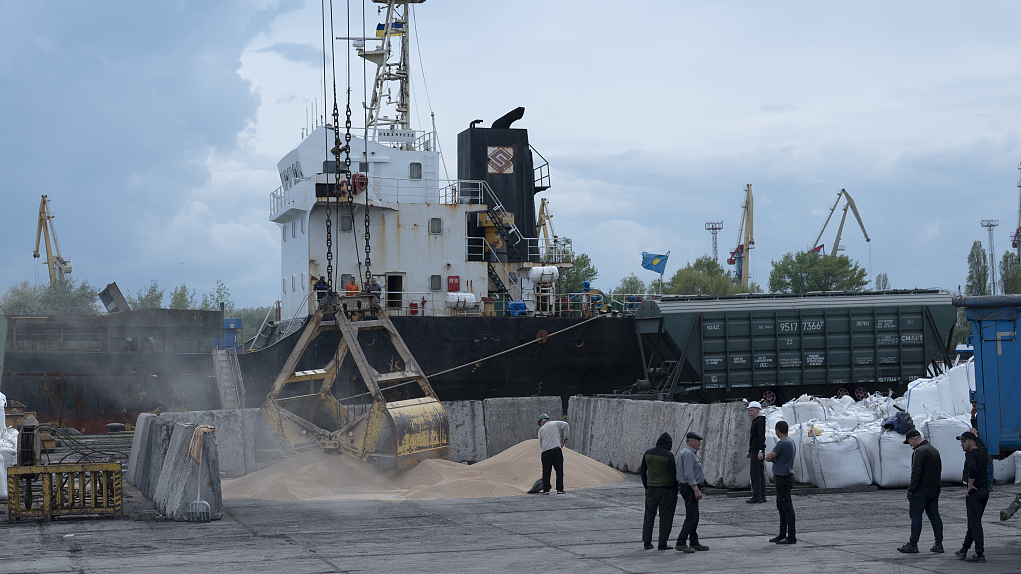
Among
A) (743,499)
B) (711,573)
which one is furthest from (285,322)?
(711,573)

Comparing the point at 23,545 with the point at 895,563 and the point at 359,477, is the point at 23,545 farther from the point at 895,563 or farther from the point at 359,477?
the point at 895,563

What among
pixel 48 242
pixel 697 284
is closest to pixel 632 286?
pixel 697 284

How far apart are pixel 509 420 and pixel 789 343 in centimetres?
954

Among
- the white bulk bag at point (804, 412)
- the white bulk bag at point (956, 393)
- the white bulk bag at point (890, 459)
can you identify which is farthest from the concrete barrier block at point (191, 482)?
the white bulk bag at point (956, 393)

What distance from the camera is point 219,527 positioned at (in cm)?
1120

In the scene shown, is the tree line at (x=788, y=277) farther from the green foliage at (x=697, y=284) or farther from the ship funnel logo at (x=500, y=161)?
the ship funnel logo at (x=500, y=161)

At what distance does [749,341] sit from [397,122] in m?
13.2

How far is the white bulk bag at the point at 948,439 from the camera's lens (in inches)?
548

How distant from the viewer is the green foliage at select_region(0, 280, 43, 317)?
67.4 metres

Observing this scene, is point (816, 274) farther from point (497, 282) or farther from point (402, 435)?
point (402, 435)

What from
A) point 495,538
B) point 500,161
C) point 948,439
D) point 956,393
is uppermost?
point 500,161

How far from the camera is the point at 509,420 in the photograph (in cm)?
1978

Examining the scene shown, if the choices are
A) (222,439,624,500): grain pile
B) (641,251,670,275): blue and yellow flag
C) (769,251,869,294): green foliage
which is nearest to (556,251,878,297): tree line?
(769,251,869,294): green foliage

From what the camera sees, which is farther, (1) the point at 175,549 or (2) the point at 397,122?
(2) the point at 397,122
